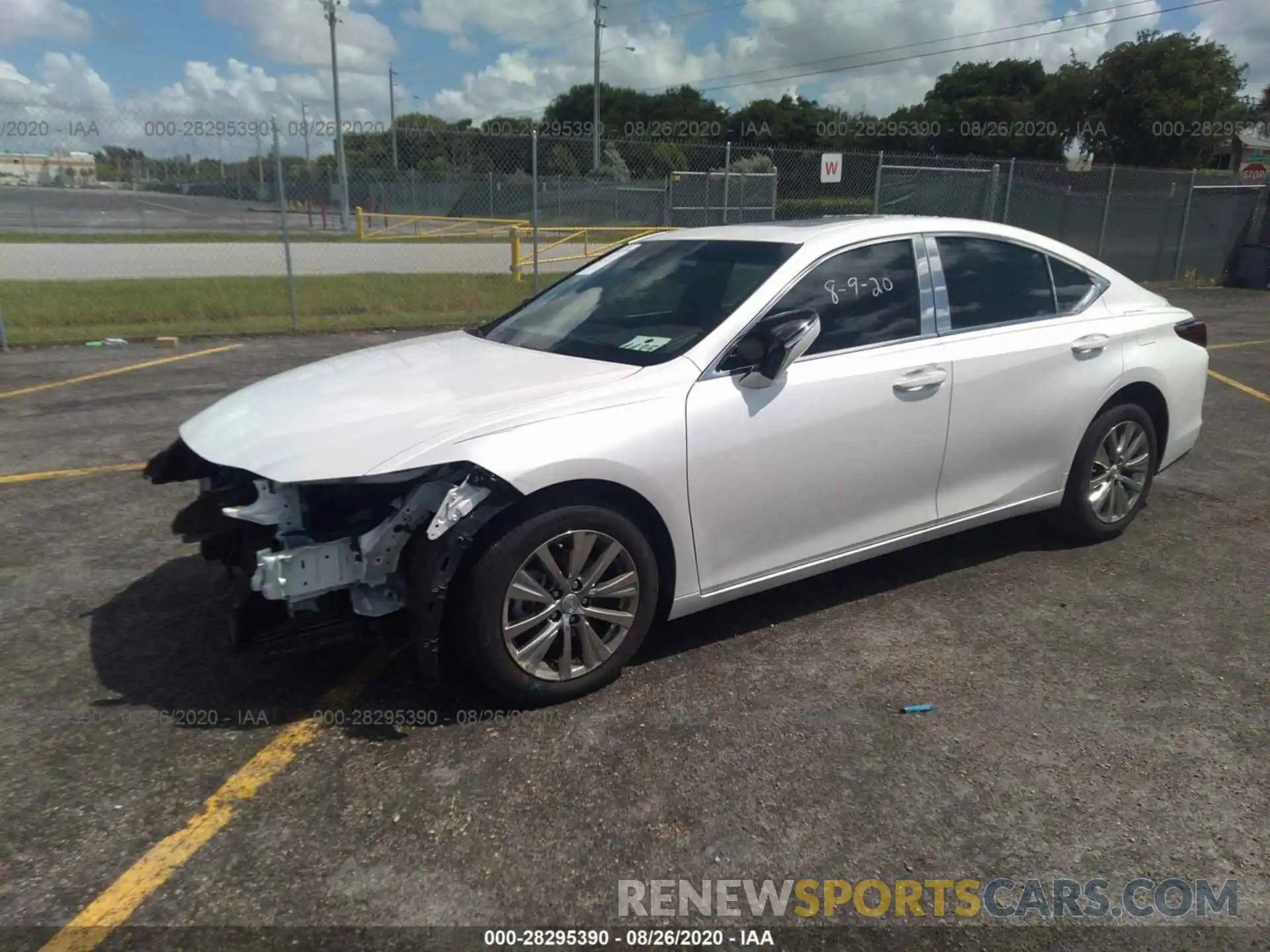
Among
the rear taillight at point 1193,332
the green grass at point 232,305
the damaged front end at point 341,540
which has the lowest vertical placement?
the green grass at point 232,305

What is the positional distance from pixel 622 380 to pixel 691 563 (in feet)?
2.35

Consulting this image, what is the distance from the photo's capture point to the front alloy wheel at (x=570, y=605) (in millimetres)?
3113

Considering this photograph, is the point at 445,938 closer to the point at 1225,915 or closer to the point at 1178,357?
the point at 1225,915

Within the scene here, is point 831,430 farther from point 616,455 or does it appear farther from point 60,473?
point 60,473

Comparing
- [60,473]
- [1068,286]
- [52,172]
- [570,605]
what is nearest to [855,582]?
[570,605]

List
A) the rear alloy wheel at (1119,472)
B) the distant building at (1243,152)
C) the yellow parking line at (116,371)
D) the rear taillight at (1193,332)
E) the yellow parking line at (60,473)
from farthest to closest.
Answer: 1. the distant building at (1243,152)
2. the yellow parking line at (116,371)
3. the yellow parking line at (60,473)
4. the rear taillight at (1193,332)
5. the rear alloy wheel at (1119,472)

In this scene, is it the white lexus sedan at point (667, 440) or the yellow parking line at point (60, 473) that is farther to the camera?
the yellow parking line at point (60, 473)

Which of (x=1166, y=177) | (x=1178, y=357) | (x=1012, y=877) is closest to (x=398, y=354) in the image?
(x=1012, y=877)

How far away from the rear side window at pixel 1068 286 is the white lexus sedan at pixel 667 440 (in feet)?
0.05

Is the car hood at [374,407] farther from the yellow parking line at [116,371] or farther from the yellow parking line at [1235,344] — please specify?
the yellow parking line at [1235,344]

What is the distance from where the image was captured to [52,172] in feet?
73.1

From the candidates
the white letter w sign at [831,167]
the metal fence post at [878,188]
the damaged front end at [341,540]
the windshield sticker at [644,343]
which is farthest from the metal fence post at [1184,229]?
the damaged front end at [341,540]

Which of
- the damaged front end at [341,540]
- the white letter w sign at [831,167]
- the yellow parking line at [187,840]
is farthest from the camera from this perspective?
the white letter w sign at [831,167]

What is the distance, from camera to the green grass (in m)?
11.6
